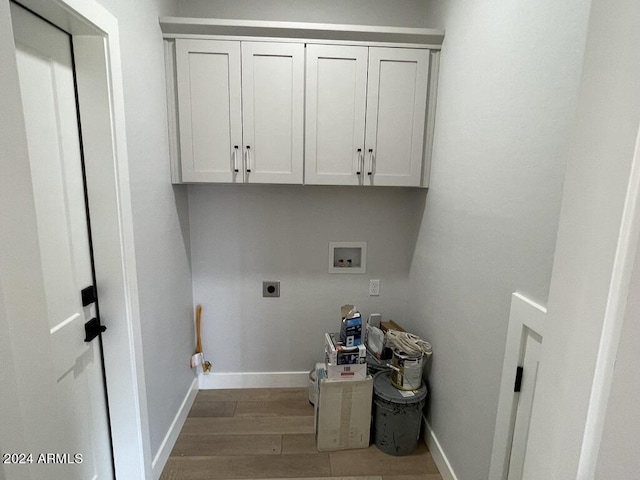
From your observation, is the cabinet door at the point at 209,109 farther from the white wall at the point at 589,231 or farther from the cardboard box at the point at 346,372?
the white wall at the point at 589,231

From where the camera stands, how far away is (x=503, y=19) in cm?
120

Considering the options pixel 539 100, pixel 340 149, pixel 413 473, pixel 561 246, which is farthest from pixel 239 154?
pixel 413 473

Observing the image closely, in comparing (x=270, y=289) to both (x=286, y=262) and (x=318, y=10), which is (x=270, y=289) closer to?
(x=286, y=262)

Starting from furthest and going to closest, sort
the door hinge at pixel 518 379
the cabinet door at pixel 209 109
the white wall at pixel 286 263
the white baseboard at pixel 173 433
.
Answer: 1. the white wall at pixel 286 263
2. the cabinet door at pixel 209 109
3. the white baseboard at pixel 173 433
4. the door hinge at pixel 518 379

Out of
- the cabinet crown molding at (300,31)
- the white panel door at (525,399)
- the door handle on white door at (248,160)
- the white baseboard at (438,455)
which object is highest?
the cabinet crown molding at (300,31)

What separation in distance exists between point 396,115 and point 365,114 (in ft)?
0.62

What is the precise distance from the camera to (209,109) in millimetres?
1777

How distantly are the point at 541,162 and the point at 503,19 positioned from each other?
646mm

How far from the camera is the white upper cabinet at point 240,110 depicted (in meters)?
1.73

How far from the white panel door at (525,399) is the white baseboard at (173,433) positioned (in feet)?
5.42

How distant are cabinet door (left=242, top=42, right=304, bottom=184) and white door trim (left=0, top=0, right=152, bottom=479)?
2.26 ft

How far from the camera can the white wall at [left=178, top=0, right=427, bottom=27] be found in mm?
1901

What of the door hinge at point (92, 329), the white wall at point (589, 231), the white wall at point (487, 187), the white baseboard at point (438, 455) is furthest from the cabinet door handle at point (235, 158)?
the white baseboard at point (438, 455)

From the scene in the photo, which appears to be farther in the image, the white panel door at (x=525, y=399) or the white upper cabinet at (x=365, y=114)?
the white upper cabinet at (x=365, y=114)
